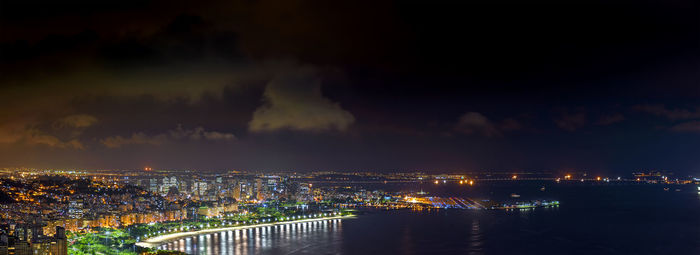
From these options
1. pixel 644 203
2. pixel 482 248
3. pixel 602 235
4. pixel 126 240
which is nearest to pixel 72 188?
pixel 126 240

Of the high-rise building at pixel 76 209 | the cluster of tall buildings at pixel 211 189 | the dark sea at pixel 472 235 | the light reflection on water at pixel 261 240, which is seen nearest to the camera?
the light reflection on water at pixel 261 240

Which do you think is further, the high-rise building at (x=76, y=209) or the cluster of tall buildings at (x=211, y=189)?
the cluster of tall buildings at (x=211, y=189)

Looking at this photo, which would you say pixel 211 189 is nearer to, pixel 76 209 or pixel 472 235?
pixel 76 209

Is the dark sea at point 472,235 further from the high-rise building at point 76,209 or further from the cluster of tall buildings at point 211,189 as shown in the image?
the cluster of tall buildings at point 211,189

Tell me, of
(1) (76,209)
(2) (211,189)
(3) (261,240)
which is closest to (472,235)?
(3) (261,240)

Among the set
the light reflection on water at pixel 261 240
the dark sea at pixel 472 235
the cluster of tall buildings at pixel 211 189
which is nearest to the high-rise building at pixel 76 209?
the light reflection on water at pixel 261 240

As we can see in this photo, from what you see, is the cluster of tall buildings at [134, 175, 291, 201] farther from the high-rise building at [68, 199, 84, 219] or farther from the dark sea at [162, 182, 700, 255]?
the dark sea at [162, 182, 700, 255]

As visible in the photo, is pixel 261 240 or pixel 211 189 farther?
pixel 211 189
